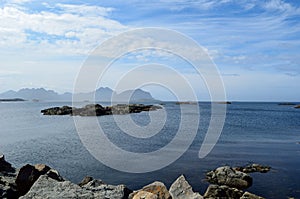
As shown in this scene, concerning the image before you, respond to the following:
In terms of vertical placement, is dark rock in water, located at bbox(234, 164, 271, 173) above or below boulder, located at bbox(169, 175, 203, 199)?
below

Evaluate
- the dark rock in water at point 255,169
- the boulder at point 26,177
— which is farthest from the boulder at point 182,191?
the dark rock in water at point 255,169

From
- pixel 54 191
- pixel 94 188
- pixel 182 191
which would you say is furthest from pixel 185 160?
pixel 54 191

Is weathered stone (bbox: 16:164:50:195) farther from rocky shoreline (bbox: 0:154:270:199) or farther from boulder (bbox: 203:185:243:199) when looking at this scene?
boulder (bbox: 203:185:243:199)

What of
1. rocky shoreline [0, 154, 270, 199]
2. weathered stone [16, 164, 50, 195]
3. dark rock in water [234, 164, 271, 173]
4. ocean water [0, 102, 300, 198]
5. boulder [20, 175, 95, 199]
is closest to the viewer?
boulder [20, 175, 95, 199]

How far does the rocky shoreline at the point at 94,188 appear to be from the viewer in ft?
42.2

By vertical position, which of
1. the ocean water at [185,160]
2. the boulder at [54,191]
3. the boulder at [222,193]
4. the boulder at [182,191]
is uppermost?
the boulder at [54,191]

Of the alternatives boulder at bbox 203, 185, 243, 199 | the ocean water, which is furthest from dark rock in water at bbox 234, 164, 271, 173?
boulder at bbox 203, 185, 243, 199

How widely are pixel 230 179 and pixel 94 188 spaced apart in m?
12.4

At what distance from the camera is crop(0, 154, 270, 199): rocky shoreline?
12859 millimetres

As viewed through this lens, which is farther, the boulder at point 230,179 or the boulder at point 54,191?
the boulder at point 230,179

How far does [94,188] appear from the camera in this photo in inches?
576

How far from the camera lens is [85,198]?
40.5 ft

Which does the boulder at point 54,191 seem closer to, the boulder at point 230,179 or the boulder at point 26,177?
the boulder at point 26,177

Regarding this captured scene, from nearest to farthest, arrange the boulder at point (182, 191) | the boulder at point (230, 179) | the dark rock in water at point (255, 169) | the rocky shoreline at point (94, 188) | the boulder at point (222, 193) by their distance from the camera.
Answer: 1. the rocky shoreline at point (94, 188)
2. the boulder at point (182, 191)
3. the boulder at point (222, 193)
4. the boulder at point (230, 179)
5. the dark rock in water at point (255, 169)
